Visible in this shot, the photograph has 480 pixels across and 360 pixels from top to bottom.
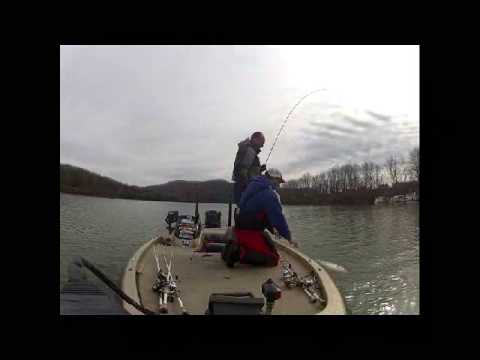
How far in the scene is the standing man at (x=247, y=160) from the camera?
3.77 m

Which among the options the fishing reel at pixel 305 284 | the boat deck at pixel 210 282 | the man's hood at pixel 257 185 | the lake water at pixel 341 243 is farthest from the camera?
the lake water at pixel 341 243

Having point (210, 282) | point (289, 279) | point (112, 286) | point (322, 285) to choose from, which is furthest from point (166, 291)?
point (322, 285)

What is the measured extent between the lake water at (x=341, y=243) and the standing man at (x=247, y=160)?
5.26 ft

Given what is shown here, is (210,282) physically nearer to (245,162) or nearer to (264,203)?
(264,203)

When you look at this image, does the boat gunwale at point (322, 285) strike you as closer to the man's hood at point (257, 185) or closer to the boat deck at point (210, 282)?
the boat deck at point (210, 282)

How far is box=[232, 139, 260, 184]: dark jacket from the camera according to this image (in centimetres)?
378

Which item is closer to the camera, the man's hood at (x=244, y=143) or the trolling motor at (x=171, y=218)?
the man's hood at (x=244, y=143)

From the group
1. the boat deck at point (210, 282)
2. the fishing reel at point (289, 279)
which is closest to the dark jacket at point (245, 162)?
the boat deck at point (210, 282)

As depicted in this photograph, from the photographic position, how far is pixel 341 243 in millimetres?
11383

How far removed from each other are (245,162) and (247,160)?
0.11 ft
